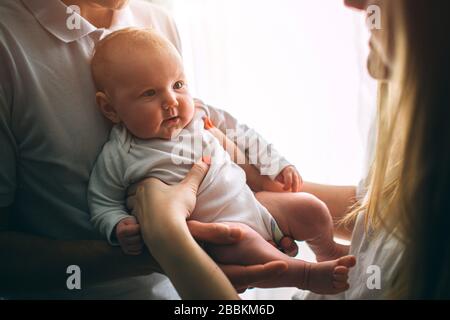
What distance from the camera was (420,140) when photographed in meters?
0.63

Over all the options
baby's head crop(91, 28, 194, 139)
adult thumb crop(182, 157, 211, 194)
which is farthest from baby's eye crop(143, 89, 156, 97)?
adult thumb crop(182, 157, 211, 194)

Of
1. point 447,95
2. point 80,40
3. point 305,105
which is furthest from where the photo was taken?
point 305,105

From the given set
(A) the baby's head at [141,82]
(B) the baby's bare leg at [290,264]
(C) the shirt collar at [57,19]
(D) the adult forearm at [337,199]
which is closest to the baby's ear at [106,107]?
(A) the baby's head at [141,82]

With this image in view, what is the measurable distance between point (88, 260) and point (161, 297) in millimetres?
126

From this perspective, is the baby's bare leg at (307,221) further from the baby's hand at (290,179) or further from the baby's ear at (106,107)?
the baby's ear at (106,107)

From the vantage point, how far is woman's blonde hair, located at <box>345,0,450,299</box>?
0.62 metres

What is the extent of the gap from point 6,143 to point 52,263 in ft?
0.64

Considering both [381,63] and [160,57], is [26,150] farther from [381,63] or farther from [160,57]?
[381,63]

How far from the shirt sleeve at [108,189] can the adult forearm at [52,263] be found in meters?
0.04

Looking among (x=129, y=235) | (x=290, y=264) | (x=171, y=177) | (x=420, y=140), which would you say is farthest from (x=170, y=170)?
(x=420, y=140)

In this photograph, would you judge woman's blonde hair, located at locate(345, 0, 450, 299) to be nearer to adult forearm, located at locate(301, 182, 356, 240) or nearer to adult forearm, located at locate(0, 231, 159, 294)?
adult forearm, located at locate(301, 182, 356, 240)

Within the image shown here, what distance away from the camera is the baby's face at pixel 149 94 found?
2.19 feet
